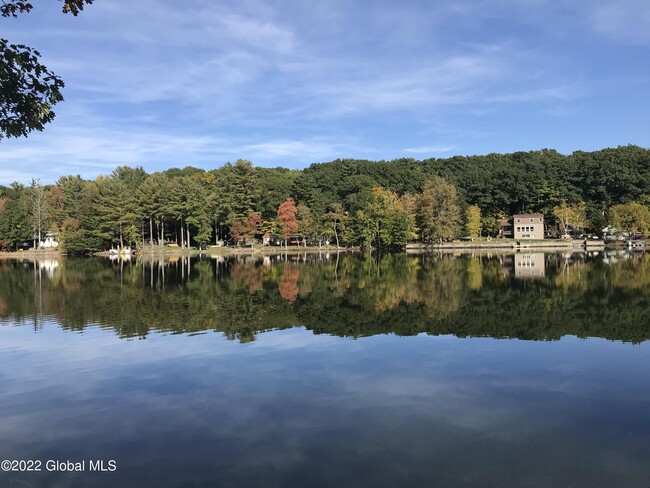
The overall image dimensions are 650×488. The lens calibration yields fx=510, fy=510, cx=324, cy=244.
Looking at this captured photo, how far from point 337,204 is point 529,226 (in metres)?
32.0

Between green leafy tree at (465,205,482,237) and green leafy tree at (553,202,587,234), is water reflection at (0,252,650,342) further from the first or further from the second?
green leafy tree at (553,202,587,234)

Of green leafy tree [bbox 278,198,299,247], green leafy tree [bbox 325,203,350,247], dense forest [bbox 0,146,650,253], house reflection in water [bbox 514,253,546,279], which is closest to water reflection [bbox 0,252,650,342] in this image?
house reflection in water [bbox 514,253,546,279]

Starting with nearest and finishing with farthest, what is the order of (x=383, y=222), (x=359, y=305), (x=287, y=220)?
1. (x=359, y=305)
2. (x=383, y=222)
3. (x=287, y=220)

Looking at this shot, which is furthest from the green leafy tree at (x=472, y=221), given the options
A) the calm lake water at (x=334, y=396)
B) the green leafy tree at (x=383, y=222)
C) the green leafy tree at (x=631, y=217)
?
the calm lake water at (x=334, y=396)

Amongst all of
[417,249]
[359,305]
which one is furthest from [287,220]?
[359,305]

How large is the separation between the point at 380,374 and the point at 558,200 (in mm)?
82541

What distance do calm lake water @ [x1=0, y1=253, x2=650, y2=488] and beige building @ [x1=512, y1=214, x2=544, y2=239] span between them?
2652 inches

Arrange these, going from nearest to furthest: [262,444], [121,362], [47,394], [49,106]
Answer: [49,106] < [262,444] < [47,394] < [121,362]

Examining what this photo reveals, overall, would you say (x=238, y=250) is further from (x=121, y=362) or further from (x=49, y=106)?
(x=49, y=106)

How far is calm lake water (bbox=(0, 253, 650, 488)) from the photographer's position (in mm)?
5641

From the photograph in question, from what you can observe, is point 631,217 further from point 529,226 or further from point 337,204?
point 337,204

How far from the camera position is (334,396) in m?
8.07

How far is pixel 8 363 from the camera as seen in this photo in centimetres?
1073

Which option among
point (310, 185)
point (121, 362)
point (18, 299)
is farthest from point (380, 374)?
point (310, 185)
